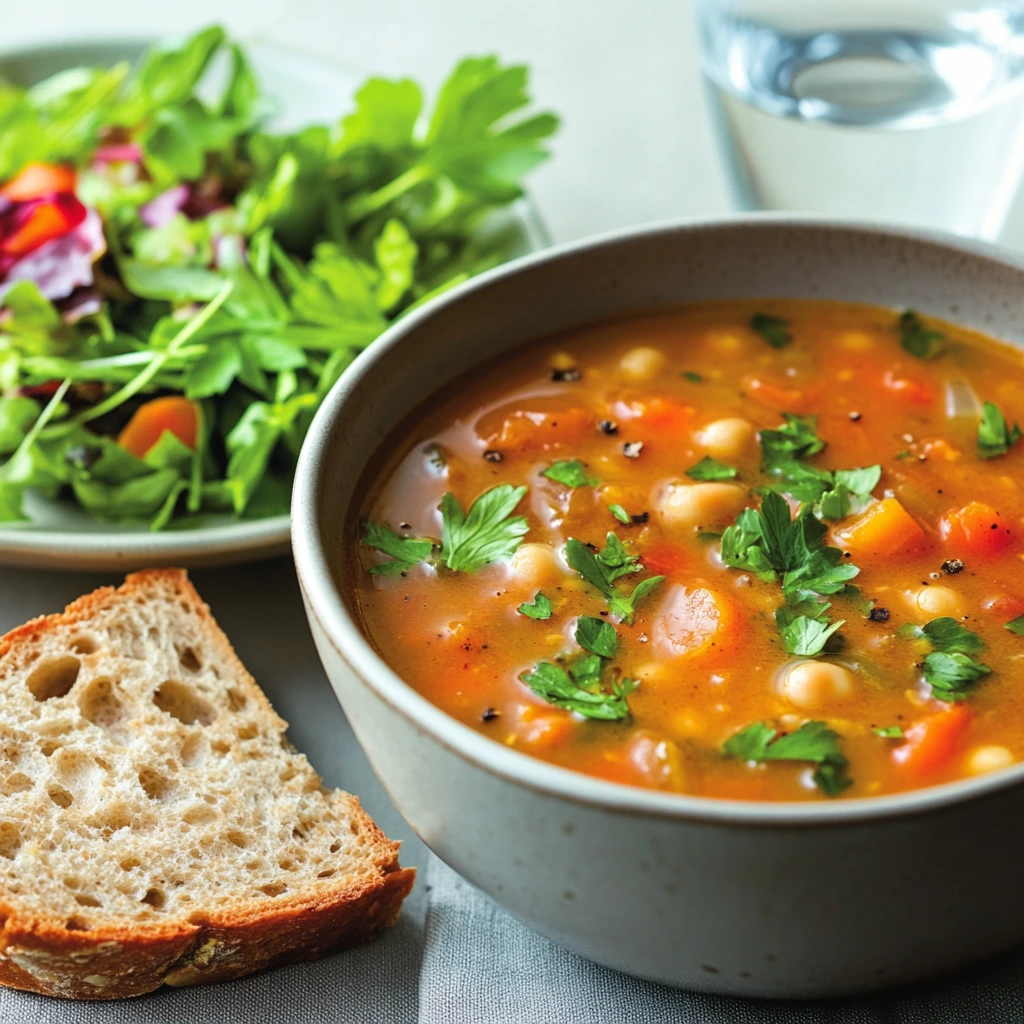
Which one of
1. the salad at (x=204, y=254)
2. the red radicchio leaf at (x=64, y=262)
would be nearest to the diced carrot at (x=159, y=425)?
the salad at (x=204, y=254)

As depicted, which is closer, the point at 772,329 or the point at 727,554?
the point at 727,554

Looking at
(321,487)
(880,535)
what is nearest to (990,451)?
(880,535)

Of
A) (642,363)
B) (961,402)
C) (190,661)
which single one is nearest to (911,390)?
(961,402)

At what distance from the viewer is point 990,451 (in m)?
2.22

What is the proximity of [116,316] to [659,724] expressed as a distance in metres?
1.94

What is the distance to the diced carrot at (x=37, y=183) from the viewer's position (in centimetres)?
Result: 328

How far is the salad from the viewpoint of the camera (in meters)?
2.79

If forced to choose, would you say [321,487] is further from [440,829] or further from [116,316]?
[116,316]

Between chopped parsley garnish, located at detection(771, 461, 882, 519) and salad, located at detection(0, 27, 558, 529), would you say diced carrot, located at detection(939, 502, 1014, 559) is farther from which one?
salad, located at detection(0, 27, 558, 529)

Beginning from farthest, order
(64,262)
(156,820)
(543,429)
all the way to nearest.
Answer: (64,262)
(543,429)
(156,820)

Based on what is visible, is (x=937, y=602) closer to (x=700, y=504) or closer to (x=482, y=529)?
(x=700, y=504)

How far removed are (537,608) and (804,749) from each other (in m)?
0.43

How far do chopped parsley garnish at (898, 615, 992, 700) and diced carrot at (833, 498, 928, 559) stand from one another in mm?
149

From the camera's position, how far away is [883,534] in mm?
2027
